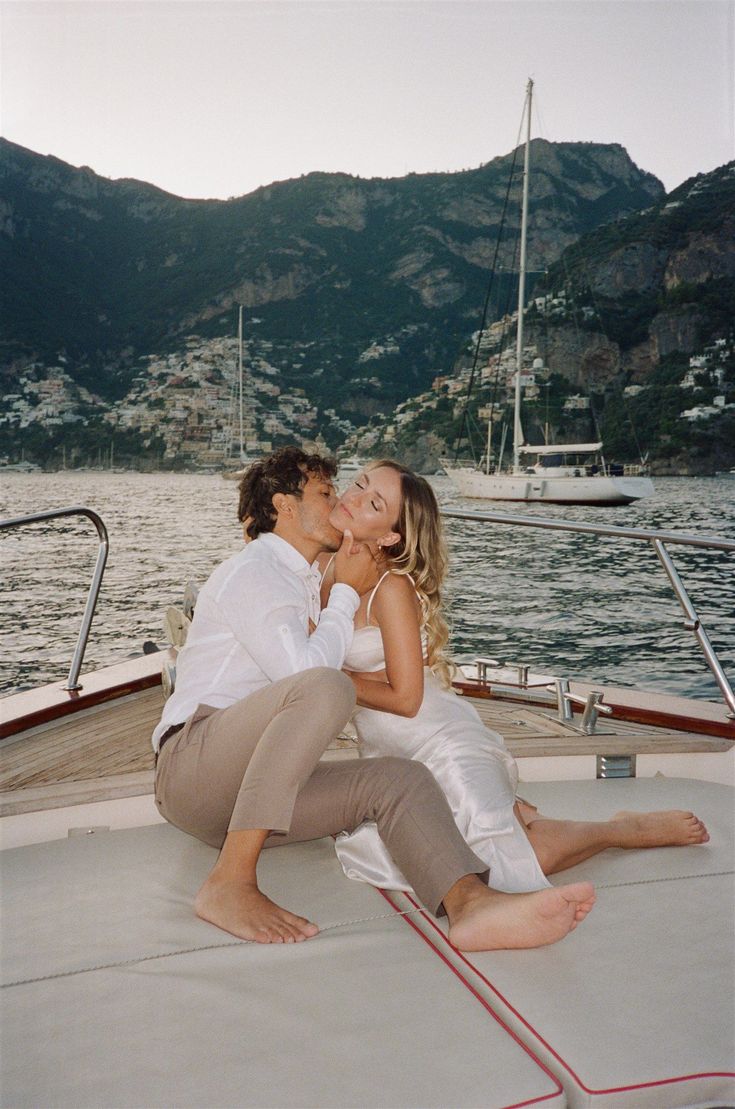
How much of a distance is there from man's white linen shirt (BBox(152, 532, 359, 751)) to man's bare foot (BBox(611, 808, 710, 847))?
647 millimetres

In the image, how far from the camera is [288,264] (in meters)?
65.8

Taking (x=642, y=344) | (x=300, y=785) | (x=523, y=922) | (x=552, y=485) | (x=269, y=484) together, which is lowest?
(x=552, y=485)

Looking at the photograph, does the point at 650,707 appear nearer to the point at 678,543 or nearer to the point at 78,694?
the point at 678,543

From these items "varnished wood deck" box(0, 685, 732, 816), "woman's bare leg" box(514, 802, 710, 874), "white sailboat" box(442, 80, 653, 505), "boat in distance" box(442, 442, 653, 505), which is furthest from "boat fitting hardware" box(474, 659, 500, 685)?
"boat in distance" box(442, 442, 653, 505)

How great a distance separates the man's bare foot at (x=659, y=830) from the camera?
172 cm

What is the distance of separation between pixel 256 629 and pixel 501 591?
17904 millimetres

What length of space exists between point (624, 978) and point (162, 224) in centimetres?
7281

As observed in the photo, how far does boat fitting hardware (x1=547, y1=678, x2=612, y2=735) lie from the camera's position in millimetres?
2354

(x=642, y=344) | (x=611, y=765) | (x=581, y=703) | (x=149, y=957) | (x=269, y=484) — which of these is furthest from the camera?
(x=642, y=344)

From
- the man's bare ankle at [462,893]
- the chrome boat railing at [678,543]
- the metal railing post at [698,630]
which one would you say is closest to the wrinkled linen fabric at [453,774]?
the man's bare ankle at [462,893]

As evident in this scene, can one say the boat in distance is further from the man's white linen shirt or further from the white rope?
the white rope

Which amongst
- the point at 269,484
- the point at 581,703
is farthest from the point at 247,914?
the point at 581,703

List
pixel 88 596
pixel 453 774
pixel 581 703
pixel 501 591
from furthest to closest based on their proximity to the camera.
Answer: pixel 501 591
pixel 88 596
pixel 581 703
pixel 453 774

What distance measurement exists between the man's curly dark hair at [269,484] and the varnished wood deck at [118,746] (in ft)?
1.98
